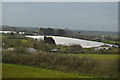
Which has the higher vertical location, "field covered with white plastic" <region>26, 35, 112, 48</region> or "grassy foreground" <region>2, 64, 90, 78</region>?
"field covered with white plastic" <region>26, 35, 112, 48</region>

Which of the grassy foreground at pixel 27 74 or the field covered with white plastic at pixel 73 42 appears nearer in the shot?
the grassy foreground at pixel 27 74

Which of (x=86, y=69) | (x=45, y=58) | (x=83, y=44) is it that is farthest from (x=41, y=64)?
(x=83, y=44)

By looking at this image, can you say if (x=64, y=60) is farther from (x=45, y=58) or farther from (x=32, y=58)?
(x=32, y=58)

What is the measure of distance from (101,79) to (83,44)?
19.0ft

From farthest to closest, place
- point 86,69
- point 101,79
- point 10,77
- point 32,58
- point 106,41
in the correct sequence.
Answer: point 106,41 < point 32,58 < point 86,69 < point 101,79 < point 10,77

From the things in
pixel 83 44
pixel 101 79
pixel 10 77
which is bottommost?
pixel 101 79

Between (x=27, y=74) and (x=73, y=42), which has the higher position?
(x=73, y=42)

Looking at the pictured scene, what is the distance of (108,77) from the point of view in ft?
25.8

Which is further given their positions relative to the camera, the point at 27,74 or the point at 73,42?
the point at 73,42

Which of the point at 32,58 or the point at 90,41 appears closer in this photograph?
the point at 32,58

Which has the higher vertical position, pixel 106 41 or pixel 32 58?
pixel 106 41

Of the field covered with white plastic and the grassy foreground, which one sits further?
the field covered with white plastic

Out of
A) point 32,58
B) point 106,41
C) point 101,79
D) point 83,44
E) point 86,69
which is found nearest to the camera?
point 101,79

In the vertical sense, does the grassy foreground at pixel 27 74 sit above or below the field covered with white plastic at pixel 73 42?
below
